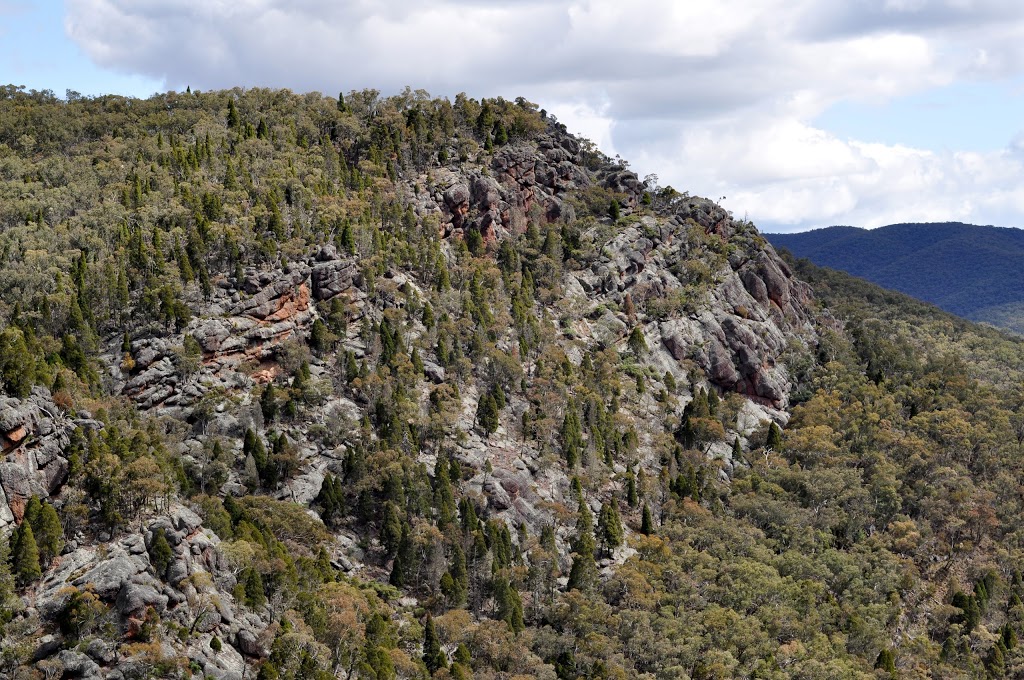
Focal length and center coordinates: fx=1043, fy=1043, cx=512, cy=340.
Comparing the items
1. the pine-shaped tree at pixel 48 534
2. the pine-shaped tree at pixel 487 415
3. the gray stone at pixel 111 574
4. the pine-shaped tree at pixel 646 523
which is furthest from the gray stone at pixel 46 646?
the pine-shaped tree at pixel 646 523

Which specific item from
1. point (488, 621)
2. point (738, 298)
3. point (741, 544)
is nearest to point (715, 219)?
point (738, 298)

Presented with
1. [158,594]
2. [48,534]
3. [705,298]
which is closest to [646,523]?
[705,298]

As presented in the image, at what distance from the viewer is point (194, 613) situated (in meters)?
69.6

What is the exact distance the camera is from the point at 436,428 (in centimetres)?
10781

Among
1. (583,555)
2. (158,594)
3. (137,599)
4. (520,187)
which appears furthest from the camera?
(520,187)

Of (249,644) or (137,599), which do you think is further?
(249,644)

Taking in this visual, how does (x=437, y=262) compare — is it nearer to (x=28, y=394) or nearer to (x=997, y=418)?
(x=28, y=394)

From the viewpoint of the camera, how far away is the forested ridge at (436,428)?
7512 centimetres

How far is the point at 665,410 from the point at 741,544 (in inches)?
1026

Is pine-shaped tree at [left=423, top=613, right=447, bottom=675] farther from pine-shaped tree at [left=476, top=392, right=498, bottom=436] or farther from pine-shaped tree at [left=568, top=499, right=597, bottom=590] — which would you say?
pine-shaped tree at [left=476, top=392, right=498, bottom=436]

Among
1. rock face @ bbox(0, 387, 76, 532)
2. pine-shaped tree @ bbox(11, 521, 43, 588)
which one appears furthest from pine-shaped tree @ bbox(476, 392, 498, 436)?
pine-shaped tree @ bbox(11, 521, 43, 588)

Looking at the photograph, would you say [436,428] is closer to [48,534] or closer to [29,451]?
[29,451]

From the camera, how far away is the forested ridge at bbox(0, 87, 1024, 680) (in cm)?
7512

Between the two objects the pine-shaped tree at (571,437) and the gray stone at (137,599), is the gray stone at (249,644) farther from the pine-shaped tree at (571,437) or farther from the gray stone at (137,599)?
the pine-shaped tree at (571,437)
